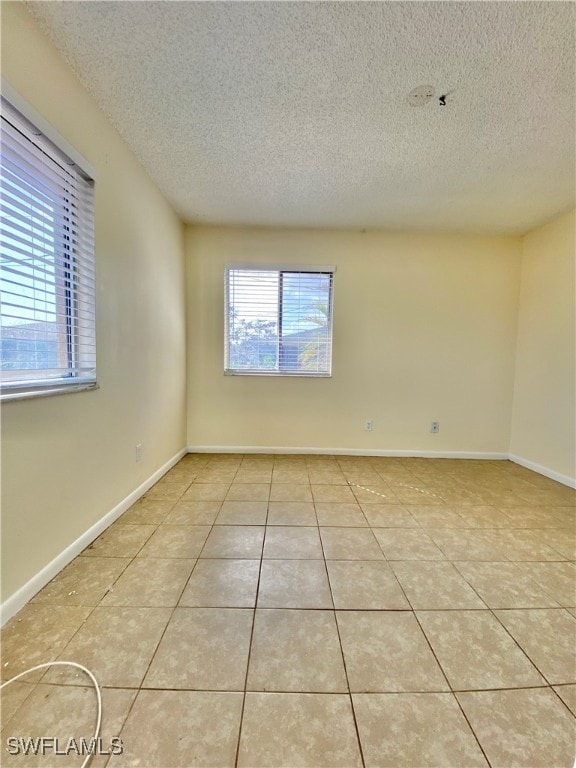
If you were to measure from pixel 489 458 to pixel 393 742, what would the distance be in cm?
331

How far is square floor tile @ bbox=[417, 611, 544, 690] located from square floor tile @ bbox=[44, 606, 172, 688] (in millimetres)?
1067

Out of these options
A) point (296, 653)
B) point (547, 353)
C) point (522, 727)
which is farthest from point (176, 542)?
point (547, 353)

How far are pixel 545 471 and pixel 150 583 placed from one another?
356cm

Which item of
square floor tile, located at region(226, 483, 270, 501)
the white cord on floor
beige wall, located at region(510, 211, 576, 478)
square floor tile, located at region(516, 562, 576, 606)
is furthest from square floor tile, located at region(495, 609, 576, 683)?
beige wall, located at region(510, 211, 576, 478)

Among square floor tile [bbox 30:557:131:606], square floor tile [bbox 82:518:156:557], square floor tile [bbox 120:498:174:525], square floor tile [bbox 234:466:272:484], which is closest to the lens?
square floor tile [bbox 30:557:131:606]

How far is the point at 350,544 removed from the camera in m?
1.77

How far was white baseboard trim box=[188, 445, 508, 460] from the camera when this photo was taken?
344 cm

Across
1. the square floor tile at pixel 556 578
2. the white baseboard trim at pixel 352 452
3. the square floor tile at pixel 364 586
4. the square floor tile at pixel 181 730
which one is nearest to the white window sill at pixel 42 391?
the square floor tile at pixel 181 730

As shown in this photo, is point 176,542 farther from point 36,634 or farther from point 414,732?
point 414,732

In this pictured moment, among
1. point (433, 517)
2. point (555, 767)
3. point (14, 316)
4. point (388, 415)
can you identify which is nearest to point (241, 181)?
point (14, 316)

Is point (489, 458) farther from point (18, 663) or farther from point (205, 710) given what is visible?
point (18, 663)

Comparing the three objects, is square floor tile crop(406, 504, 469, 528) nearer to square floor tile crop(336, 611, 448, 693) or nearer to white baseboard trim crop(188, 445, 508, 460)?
square floor tile crop(336, 611, 448, 693)

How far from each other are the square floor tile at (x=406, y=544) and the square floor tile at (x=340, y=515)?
146mm

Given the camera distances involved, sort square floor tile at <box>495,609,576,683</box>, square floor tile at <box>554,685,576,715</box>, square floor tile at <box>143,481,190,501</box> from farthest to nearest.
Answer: square floor tile at <box>143,481,190,501</box>
square floor tile at <box>495,609,576,683</box>
square floor tile at <box>554,685,576,715</box>
